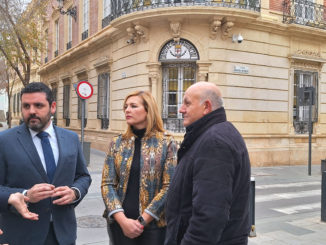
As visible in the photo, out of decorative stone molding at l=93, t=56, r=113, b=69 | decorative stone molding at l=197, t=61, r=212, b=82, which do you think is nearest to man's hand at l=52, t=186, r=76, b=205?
decorative stone molding at l=197, t=61, r=212, b=82

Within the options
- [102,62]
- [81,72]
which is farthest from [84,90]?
[81,72]

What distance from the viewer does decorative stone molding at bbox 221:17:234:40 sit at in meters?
12.6

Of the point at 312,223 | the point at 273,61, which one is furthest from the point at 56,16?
the point at 312,223

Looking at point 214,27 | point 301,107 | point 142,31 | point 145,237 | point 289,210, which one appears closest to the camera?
point 145,237

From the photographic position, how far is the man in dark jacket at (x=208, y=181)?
2.07 metres

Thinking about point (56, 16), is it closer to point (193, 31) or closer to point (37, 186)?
point (193, 31)

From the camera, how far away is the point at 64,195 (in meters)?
2.53

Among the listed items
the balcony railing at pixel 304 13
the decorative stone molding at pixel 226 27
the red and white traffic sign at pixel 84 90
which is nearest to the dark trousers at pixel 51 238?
the red and white traffic sign at pixel 84 90

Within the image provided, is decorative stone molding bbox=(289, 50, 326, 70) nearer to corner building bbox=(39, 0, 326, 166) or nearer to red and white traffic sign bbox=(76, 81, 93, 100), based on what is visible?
corner building bbox=(39, 0, 326, 166)

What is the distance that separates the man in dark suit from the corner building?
10.2 m

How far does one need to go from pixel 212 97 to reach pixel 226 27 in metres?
11.1

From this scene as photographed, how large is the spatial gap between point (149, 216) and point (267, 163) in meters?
11.7

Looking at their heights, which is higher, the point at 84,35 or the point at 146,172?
the point at 84,35

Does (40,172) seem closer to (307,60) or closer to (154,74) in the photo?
(154,74)
